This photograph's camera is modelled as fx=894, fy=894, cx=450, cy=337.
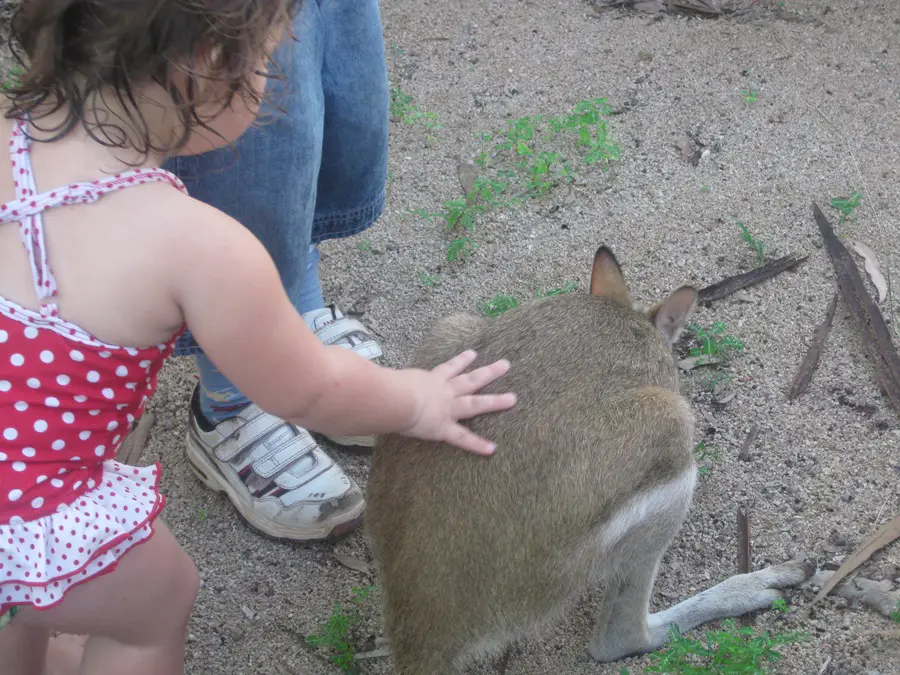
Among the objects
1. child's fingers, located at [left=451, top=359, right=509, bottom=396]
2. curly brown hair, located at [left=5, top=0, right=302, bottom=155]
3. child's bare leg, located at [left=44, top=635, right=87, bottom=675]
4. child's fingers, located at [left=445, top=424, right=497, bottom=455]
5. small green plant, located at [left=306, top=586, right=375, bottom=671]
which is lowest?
child's bare leg, located at [left=44, top=635, right=87, bottom=675]

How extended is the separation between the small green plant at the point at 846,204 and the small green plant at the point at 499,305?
1246mm

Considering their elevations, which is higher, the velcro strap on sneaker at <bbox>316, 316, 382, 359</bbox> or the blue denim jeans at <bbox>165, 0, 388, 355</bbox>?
the blue denim jeans at <bbox>165, 0, 388, 355</bbox>

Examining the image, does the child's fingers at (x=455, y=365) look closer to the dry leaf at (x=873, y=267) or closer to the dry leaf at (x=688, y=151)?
the dry leaf at (x=873, y=267)

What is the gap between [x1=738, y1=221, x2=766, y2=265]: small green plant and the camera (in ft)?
10.5

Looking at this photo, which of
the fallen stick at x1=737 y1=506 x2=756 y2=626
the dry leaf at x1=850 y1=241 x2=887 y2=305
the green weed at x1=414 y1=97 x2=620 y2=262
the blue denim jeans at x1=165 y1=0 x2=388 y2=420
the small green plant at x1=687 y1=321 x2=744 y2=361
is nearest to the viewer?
the blue denim jeans at x1=165 y1=0 x2=388 y2=420

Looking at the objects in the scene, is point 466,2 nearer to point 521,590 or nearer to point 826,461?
point 826,461

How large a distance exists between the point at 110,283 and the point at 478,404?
81cm

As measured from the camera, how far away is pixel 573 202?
354 centimetres

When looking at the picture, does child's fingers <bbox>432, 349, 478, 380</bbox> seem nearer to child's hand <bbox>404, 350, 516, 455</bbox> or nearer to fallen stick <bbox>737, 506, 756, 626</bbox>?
child's hand <bbox>404, 350, 516, 455</bbox>

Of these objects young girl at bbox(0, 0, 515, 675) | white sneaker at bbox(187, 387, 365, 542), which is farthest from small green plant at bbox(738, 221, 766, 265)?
young girl at bbox(0, 0, 515, 675)

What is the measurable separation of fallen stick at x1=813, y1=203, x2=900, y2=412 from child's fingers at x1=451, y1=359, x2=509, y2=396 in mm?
1430

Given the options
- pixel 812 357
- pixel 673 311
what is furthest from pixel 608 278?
pixel 812 357

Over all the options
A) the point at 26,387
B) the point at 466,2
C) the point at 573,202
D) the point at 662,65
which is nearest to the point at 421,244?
the point at 573,202

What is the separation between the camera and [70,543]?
1563 millimetres
